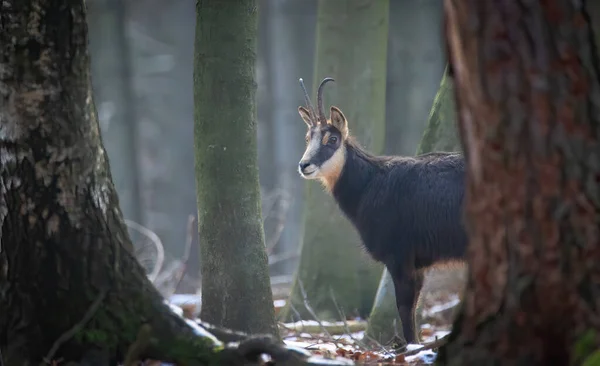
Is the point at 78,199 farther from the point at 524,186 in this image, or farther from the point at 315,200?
the point at 315,200

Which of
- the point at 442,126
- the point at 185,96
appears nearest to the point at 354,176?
the point at 442,126

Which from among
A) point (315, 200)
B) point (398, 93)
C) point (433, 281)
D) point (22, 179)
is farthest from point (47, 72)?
point (398, 93)

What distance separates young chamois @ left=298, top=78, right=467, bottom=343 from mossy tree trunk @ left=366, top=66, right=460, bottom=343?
374 millimetres

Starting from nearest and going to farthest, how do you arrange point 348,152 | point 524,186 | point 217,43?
1. point 524,186
2. point 217,43
3. point 348,152

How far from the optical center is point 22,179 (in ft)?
17.4

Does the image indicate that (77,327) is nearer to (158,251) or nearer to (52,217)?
(52,217)

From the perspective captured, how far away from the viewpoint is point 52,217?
5.29m

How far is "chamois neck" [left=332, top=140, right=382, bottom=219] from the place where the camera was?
912cm

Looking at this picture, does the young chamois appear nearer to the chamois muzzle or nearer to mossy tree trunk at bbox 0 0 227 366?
the chamois muzzle

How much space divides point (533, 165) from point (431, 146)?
17.1 feet

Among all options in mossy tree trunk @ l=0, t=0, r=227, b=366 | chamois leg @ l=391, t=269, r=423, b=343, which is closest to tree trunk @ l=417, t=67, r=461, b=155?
chamois leg @ l=391, t=269, r=423, b=343

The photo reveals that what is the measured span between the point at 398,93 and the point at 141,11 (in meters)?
8.03

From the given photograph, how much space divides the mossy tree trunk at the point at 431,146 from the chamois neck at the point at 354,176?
63cm

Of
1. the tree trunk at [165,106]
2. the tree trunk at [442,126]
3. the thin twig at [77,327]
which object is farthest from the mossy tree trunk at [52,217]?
the tree trunk at [165,106]
